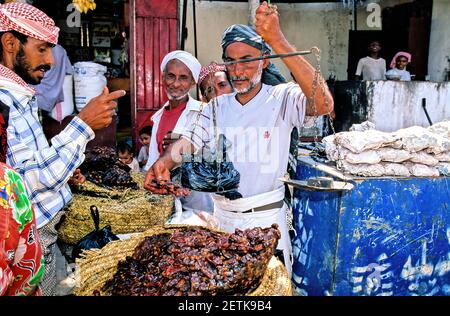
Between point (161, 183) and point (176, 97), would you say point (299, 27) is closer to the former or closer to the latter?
point (176, 97)

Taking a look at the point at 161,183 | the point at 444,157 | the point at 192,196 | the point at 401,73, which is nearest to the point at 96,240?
the point at 161,183

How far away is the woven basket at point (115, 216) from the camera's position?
2998 millimetres

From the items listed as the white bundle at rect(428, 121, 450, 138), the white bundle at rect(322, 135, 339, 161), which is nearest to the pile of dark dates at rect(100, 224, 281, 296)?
the white bundle at rect(322, 135, 339, 161)

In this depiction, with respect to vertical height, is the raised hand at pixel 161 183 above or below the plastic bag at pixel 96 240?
above

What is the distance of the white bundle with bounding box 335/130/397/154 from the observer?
2.91 metres

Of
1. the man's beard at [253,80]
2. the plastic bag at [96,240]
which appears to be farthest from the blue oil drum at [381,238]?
the plastic bag at [96,240]

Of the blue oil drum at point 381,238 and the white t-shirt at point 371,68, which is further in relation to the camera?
the white t-shirt at point 371,68

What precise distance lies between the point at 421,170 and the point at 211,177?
169cm

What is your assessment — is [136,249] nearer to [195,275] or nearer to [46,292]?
[195,275]

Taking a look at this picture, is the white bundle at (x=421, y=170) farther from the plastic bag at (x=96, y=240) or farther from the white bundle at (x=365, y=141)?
the plastic bag at (x=96, y=240)

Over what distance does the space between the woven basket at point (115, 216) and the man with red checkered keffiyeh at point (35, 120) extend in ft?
2.26

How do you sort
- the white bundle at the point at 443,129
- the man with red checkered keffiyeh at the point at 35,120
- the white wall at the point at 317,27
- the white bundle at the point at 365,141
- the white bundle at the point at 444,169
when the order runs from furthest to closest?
the white wall at the point at 317,27, the white bundle at the point at 443,129, the white bundle at the point at 444,169, the white bundle at the point at 365,141, the man with red checkered keffiyeh at the point at 35,120

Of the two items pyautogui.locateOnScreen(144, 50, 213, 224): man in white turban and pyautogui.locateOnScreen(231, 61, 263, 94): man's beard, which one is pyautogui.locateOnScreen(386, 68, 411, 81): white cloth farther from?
pyautogui.locateOnScreen(231, 61, 263, 94): man's beard

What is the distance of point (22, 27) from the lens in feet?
6.91
